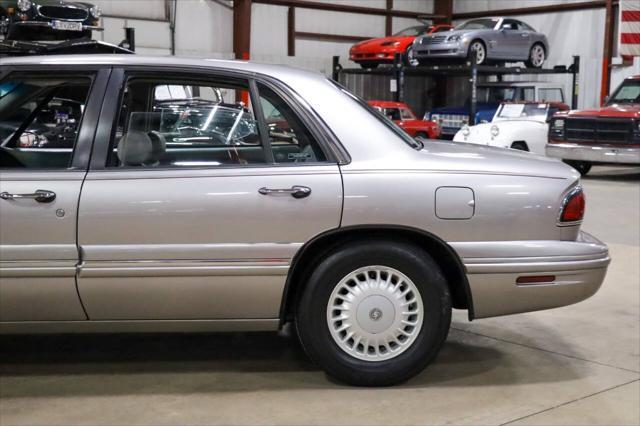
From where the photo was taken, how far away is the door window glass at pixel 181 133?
3629 mm

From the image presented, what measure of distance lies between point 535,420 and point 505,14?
956 inches

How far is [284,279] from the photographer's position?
3.58m

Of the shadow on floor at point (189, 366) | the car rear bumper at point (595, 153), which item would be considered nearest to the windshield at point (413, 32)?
the car rear bumper at point (595, 153)

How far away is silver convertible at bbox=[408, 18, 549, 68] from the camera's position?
1962cm

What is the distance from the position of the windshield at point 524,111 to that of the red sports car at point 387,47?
16.9ft

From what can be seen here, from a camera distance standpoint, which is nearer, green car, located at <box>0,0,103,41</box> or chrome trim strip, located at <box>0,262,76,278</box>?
chrome trim strip, located at <box>0,262,76,278</box>

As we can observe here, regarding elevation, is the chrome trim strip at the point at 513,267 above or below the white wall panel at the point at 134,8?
below

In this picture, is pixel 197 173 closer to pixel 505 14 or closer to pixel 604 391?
pixel 604 391

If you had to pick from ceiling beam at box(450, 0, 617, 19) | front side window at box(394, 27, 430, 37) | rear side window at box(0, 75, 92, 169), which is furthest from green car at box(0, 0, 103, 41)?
ceiling beam at box(450, 0, 617, 19)

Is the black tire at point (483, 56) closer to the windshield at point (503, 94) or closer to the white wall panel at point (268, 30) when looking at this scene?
the windshield at point (503, 94)

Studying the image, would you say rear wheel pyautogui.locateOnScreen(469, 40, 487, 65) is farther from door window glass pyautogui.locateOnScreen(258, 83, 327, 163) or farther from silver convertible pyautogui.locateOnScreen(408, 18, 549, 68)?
door window glass pyautogui.locateOnScreen(258, 83, 327, 163)

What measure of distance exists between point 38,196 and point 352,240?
4.52 ft

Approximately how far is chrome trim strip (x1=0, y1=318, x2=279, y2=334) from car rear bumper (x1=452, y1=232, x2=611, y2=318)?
0.94 m

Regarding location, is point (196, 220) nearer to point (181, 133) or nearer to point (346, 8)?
point (181, 133)
